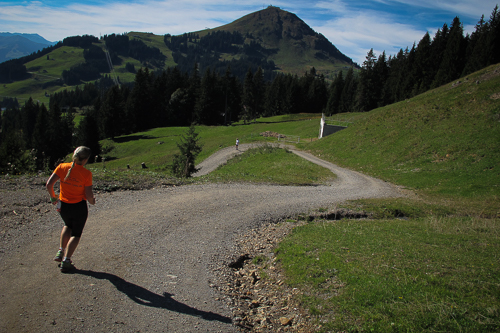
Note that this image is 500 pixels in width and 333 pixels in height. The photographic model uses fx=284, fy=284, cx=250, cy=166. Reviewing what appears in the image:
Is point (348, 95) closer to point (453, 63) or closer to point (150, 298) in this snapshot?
point (453, 63)

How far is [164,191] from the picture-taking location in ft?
47.0

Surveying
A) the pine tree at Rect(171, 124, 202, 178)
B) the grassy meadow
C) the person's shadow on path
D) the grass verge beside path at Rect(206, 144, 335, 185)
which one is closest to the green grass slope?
the grassy meadow

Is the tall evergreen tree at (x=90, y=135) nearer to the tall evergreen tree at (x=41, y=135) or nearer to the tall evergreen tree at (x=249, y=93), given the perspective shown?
the tall evergreen tree at (x=41, y=135)

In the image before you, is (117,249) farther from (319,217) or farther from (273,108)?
(273,108)

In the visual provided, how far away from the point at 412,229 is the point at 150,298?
33.0ft

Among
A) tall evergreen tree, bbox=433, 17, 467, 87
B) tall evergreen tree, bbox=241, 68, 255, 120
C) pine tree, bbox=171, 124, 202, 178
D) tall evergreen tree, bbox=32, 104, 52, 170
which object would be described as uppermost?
tall evergreen tree, bbox=433, 17, 467, 87

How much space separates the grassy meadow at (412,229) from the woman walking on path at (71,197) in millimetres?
5059

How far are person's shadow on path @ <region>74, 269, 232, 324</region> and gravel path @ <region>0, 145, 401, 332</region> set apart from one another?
0.02m

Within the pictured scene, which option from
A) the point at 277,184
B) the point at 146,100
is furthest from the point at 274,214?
the point at 146,100

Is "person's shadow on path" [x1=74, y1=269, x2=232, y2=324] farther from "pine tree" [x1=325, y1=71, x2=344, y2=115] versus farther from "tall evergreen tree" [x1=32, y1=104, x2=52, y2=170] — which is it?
"pine tree" [x1=325, y1=71, x2=344, y2=115]

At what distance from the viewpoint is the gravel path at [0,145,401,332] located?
17.2 feet

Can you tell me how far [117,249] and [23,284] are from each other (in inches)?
90.8

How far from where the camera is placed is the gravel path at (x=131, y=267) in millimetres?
5246

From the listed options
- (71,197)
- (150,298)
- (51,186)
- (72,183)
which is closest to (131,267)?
(150,298)
